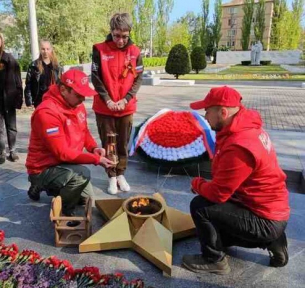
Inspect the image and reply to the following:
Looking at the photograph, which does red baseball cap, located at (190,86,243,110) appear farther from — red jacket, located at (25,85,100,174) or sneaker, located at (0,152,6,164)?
sneaker, located at (0,152,6,164)

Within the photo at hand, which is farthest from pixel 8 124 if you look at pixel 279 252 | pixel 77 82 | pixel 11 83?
pixel 279 252

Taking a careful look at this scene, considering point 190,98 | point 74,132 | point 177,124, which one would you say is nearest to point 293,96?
point 190,98

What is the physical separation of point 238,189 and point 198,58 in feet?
71.0

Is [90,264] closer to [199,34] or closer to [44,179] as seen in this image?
[44,179]

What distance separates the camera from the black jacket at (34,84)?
4566 mm

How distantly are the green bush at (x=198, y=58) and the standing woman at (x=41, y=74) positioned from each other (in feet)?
62.2

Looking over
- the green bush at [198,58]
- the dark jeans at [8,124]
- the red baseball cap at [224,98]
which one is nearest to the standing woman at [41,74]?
the dark jeans at [8,124]

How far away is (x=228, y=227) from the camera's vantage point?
2191mm

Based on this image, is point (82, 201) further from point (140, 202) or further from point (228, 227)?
point (228, 227)

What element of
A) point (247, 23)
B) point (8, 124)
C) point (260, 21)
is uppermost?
point (260, 21)

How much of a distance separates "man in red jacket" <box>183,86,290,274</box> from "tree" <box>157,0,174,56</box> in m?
43.5

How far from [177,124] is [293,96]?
31.6 ft

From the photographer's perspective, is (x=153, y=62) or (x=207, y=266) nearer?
(x=207, y=266)

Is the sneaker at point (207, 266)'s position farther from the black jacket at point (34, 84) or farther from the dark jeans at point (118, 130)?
the black jacket at point (34, 84)
